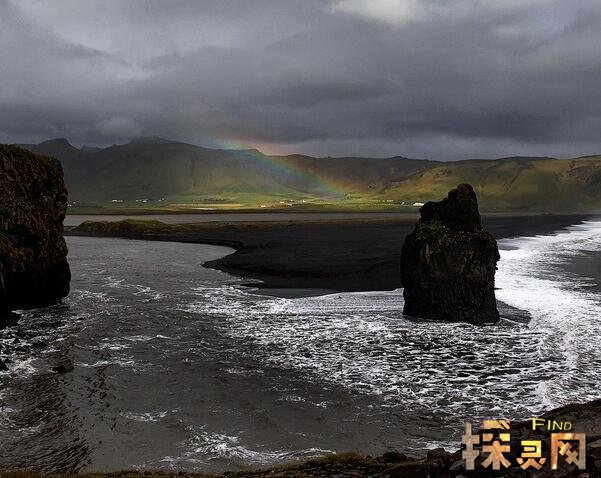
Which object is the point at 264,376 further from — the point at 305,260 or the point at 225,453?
the point at 305,260

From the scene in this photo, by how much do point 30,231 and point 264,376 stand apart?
31.1 meters

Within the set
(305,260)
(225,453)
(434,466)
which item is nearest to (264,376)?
(225,453)

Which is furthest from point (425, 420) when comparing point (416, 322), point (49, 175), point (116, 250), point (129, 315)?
point (116, 250)

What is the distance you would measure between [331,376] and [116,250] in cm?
8408

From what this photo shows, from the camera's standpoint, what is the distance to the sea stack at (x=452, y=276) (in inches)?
1481

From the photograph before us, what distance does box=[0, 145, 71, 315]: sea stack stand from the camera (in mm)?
42750

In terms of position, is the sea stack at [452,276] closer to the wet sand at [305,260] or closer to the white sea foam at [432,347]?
the white sea foam at [432,347]

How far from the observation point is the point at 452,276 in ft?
125

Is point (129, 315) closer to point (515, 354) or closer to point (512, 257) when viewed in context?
point (515, 354)

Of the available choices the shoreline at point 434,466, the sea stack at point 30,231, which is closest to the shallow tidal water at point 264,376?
the shoreline at point 434,466

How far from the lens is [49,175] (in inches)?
1964

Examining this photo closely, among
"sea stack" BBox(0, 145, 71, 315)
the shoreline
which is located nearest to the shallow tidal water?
the shoreline

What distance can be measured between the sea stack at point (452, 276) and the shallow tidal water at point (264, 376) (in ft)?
5.03

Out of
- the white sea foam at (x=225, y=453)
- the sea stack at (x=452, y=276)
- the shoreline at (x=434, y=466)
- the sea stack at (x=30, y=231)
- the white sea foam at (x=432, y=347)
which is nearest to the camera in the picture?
the shoreline at (x=434, y=466)
